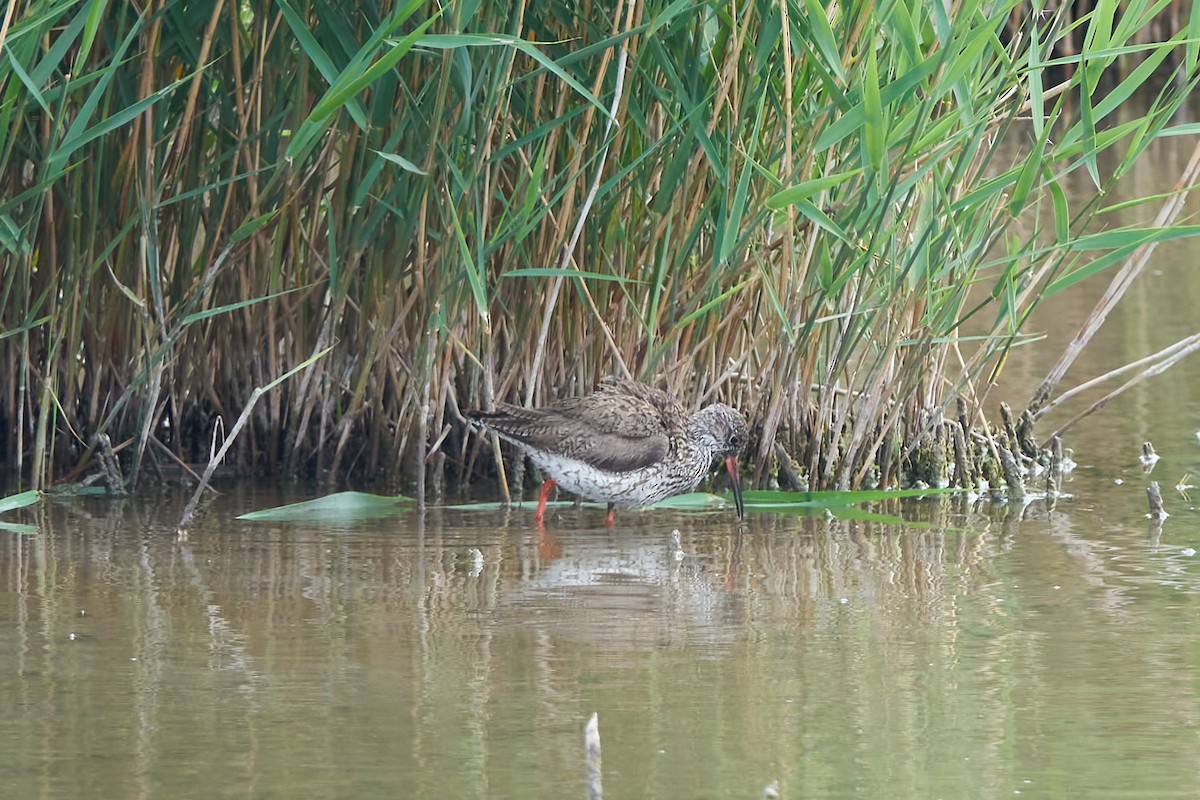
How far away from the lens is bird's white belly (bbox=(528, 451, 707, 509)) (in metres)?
6.67

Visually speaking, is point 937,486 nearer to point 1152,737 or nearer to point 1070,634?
point 1070,634

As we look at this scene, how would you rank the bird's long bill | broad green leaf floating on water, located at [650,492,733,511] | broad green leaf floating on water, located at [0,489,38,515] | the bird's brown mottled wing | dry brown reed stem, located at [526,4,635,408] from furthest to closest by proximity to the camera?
broad green leaf floating on water, located at [650,492,733,511] → the bird's long bill → the bird's brown mottled wing → broad green leaf floating on water, located at [0,489,38,515] → dry brown reed stem, located at [526,4,635,408]

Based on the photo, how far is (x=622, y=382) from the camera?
271 inches

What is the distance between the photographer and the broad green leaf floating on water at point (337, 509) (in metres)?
6.70

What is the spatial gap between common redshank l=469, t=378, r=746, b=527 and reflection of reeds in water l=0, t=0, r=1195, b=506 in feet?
0.62

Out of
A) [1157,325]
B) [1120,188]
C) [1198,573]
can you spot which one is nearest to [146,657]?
[1198,573]

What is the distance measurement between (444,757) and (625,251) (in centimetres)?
295

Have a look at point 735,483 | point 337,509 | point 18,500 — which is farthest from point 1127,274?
point 18,500

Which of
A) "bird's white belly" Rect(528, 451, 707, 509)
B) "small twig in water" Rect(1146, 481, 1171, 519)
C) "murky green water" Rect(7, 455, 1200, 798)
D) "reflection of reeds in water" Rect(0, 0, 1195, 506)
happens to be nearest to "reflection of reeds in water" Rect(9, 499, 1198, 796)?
"murky green water" Rect(7, 455, 1200, 798)

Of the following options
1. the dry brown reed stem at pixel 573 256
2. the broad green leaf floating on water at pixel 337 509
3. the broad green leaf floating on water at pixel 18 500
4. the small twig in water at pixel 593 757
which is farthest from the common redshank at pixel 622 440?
the small twig in water at pixel 593 757

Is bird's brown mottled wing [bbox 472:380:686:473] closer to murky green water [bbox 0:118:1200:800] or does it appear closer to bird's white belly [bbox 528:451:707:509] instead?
bird's white belly [bbox 528:451:707:509]

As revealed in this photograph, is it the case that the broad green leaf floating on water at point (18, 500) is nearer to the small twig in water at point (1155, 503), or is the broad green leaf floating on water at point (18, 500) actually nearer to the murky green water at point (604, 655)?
the murky green water at point (604, 655)

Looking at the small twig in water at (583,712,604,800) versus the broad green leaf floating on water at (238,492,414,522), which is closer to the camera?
the small twig in water at (583,712,604,800)

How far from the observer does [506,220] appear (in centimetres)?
643
